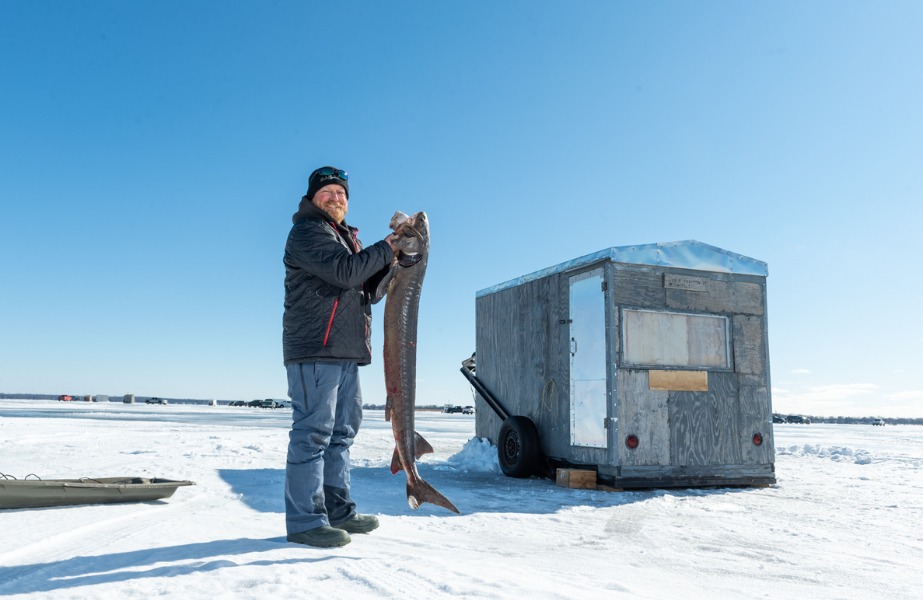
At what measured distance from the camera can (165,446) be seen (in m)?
10.3

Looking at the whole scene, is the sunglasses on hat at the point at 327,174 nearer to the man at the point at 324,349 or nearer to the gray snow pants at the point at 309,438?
the man at the point at 324,349

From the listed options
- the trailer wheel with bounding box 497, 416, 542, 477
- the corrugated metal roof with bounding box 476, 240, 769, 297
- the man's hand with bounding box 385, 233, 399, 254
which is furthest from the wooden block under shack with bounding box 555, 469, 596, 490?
the man's hand with bounding box 385, 233, 399, 254


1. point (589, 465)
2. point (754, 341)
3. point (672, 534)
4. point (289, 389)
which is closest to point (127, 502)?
point (289, 389)

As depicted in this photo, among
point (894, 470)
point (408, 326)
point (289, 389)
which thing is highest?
point (408, 326)

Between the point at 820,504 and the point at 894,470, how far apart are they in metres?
5.11

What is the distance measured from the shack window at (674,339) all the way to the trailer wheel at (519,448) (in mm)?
1769

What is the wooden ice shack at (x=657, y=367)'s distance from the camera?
7344mm

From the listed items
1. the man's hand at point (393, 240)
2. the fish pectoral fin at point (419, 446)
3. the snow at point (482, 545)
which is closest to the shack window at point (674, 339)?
the snow at point (482, 545)

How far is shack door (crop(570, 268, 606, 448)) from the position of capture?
743 centimetres

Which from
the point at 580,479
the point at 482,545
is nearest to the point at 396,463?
the point at 482,545

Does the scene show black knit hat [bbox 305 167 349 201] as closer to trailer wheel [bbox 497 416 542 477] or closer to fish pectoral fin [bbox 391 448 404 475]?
fish pectoral fin [bbox 391 448 404 475]

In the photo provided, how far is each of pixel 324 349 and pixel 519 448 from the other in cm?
531

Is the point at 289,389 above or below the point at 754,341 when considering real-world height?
below

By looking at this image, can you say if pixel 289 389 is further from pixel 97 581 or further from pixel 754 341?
pixel 754 341
